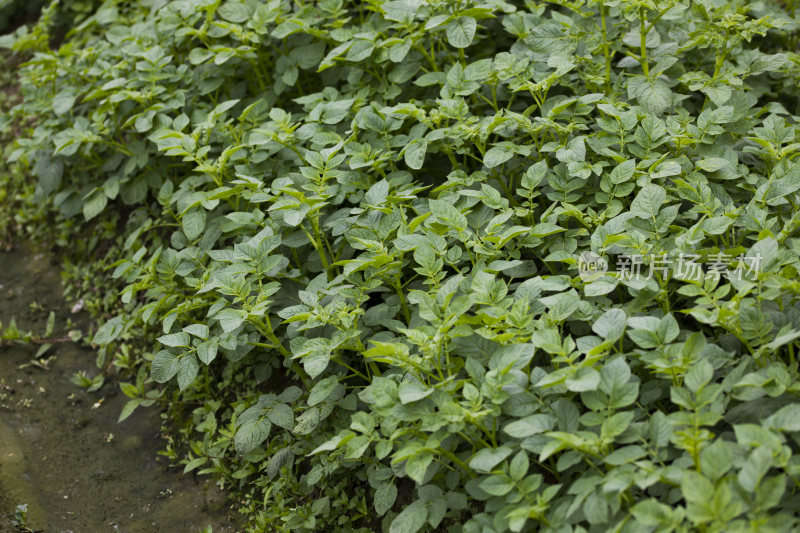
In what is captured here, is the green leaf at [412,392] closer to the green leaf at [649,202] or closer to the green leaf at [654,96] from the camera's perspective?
the green leaf at [649,202]

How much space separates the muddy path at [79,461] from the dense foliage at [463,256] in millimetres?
133

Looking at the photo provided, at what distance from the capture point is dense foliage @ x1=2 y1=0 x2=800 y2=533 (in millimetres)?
1829

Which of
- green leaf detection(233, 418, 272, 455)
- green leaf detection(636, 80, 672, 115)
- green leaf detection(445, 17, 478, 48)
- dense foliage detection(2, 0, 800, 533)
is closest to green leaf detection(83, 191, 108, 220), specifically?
dense foliage detection(2, 0, 800, 533)

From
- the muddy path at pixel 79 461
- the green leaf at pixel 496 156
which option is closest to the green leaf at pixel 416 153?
the green leaf at pixel 496 156

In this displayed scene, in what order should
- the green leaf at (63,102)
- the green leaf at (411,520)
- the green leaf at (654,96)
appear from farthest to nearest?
the green leaf at (63,102)
the green leaf at (654,96)
the green leaf at (411,520)

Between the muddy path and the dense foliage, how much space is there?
133 millimetres

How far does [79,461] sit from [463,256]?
173 cm

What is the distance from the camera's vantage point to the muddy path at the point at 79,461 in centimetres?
258

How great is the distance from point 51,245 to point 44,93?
0.79 m

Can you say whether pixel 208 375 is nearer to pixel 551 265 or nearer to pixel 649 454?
pixel 551 265

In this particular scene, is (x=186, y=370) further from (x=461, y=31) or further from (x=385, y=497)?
(x=461, y=31)

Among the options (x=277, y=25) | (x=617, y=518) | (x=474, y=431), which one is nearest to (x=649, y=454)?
(x=617, y=518)

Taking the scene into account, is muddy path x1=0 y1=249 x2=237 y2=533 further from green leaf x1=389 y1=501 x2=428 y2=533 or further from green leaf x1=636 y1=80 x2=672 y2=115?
green leaf x1=636 y1=80 x2=672 y2=115

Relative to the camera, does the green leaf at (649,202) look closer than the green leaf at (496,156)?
Yes
